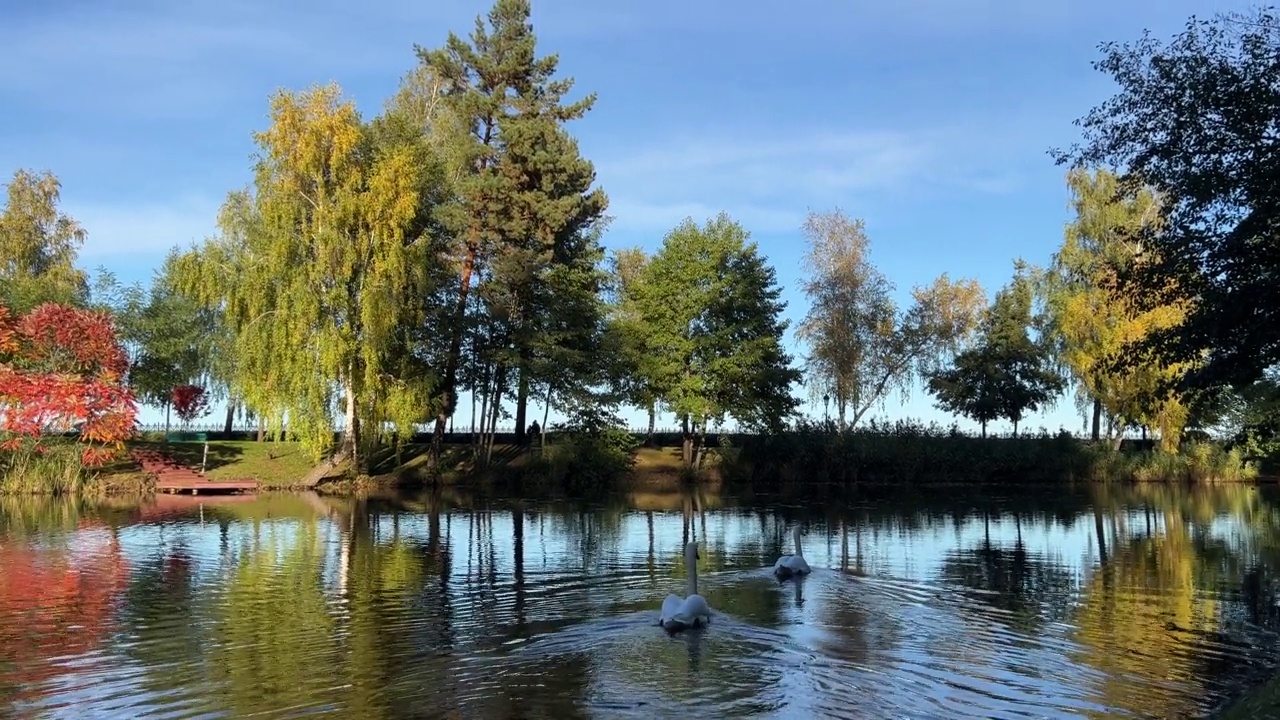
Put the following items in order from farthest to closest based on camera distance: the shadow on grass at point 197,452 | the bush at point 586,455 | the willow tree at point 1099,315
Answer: the willow tree at point 1099,315 < the shadow on grass at point 197,452 < the bush at point 586,455

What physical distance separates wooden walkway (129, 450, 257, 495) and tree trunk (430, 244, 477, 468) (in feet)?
25.1

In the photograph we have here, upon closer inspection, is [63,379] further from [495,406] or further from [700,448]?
[700,448]

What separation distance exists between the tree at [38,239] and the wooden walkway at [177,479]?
10.9 metres

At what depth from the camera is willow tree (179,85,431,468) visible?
37.2 metres

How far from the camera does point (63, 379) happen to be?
1422 inches

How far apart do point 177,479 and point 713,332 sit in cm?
2435

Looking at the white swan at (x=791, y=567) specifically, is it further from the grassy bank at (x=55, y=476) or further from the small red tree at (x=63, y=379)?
the grassy bank at (x=55, y=476)

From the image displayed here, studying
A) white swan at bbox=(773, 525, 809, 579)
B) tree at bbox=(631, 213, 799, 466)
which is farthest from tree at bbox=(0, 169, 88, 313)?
white swan at bbox=(773, 525, 809, 579)

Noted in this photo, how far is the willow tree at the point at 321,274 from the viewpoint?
37.2 m

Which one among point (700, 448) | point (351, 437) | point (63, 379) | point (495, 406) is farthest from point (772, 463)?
point (63, 379)

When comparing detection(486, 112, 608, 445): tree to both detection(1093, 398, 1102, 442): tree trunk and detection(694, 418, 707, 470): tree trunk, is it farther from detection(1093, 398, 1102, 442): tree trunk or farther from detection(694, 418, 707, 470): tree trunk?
detection(1093, 398, 1102, 442): tree trunk

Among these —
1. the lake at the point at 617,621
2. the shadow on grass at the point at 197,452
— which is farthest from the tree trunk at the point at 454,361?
the lake at the point at 617,621

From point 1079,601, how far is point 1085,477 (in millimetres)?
38354

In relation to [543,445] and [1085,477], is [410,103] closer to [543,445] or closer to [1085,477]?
[543,445]
